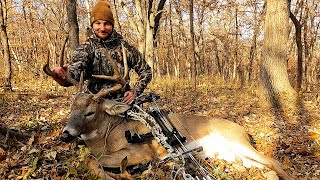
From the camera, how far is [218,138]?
4250mm

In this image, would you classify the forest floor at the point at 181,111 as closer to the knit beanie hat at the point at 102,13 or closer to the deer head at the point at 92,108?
the deer head at the point at 92,108

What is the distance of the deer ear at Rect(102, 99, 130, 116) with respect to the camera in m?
3.83

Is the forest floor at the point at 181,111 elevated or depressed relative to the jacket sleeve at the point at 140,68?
depressed

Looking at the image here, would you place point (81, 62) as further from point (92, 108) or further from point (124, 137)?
point (124, 137)

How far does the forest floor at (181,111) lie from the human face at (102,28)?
4.96ft

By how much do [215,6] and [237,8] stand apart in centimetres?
271

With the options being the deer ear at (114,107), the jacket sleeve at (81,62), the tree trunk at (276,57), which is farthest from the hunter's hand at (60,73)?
the tree trunk at (276,57)

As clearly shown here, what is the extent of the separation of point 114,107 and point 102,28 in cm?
111

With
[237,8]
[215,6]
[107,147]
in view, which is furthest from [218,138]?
[237,8]

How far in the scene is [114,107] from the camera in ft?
12.7

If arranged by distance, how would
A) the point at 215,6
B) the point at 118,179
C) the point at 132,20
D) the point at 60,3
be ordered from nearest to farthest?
the point at 118,179 → the point at 132,20 → the point at 215,6 → the point at 60,3

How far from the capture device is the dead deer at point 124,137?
11.7ft

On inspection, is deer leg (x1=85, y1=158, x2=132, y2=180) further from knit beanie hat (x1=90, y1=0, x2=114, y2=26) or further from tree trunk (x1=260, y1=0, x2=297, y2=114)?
tree trunk (x1=260, y1=0, x2=297, y2=114)

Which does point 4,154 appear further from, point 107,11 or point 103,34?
point 107,11
